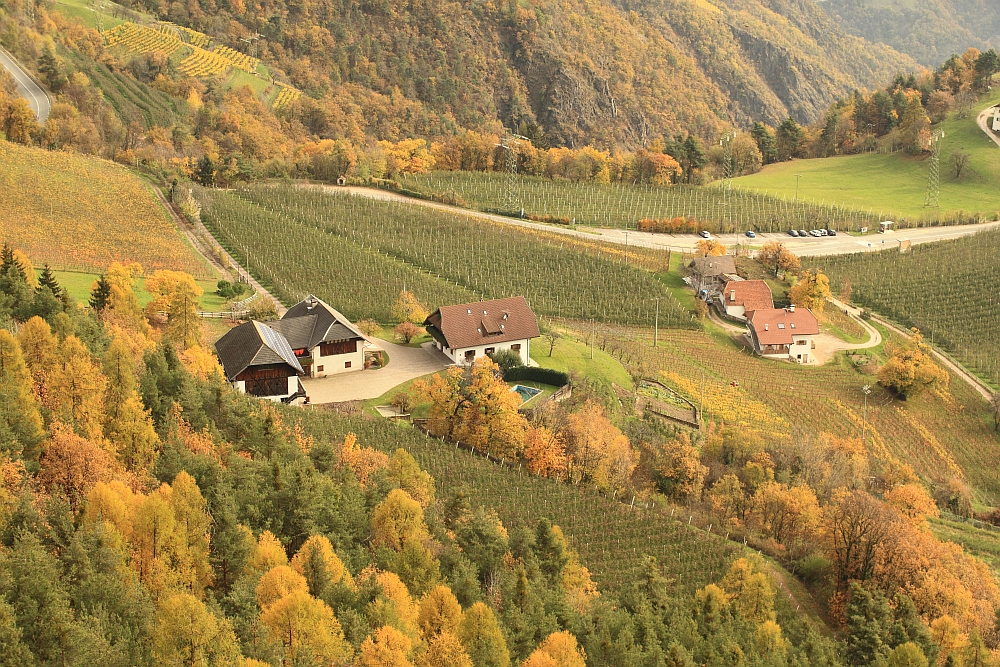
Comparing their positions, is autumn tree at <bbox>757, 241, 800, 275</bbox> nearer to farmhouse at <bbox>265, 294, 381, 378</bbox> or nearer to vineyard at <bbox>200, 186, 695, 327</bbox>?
vineyard at <bbox>200, 186, 695, 327</bbox>

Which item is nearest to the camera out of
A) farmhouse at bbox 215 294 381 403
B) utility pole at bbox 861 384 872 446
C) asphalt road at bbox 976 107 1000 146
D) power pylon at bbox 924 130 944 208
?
farmhouse at bbox 215 294 381 403

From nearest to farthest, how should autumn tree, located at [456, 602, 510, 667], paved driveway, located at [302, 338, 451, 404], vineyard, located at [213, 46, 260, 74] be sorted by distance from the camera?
autumn tree, located at [456, 602, 510, 667] → paved driveway, located at [302, 338, 451, 404] → vineyard, located at [213, 46, 260, 74]

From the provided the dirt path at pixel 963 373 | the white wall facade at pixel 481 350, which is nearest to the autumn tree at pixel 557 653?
the white wall facade at pixel 481 350

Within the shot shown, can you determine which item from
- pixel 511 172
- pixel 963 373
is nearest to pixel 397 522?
pixel 963 373

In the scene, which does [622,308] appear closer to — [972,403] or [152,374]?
[972,403]

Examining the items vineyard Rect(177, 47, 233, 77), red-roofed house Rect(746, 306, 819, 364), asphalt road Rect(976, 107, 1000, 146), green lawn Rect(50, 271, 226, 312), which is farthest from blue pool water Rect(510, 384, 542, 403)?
asphalt road Rect(976, 107, 1000, 146)
